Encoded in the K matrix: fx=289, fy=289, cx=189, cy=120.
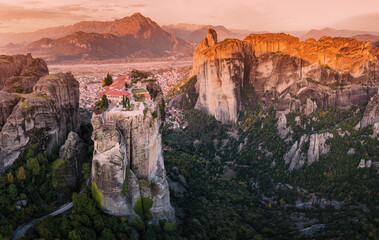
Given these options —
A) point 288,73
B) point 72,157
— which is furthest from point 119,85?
point 288,73

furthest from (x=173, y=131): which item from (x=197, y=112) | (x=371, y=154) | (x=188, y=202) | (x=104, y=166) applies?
(x=104, y=166)

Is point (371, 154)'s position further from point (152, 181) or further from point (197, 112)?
point (197, 112)

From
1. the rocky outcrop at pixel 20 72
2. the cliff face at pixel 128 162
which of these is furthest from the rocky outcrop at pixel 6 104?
the cliff face at pixel 128 162

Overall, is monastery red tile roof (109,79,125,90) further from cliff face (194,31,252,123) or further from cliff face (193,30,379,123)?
cliff face (194,31,252,123)

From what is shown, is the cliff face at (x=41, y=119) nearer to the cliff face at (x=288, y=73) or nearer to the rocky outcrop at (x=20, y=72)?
the rocky outcrop at (x=20, y=72)

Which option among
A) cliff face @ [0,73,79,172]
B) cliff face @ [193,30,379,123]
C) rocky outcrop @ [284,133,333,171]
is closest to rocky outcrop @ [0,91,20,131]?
cliff face @ [0,73,79,172]

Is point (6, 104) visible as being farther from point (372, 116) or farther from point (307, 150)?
point (372, 116)
